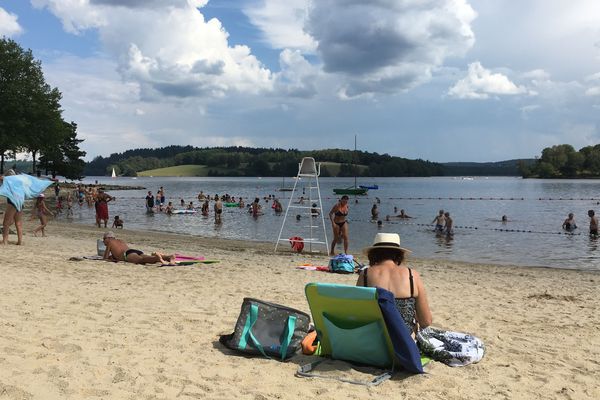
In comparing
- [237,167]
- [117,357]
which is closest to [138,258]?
[117,357]

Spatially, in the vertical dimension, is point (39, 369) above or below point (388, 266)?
below

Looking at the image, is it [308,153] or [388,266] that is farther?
[308,153]

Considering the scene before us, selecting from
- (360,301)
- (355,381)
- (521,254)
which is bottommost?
(521,254)

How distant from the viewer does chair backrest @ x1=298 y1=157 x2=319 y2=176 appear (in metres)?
13.6

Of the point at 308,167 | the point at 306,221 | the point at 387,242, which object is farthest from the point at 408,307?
the point at 306,221

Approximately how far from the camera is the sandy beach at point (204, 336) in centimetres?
422

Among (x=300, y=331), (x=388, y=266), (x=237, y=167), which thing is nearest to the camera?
(x=388, y=266)

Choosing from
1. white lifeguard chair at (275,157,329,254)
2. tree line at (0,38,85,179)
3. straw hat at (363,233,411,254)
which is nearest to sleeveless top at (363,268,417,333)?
straw hat at (363,233,411,254)

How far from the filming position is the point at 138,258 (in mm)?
10578

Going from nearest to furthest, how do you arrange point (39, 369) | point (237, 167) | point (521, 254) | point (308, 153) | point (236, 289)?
1. point (39, 369)
2. point (236, 289)
3. point (521, 254)
4. point (308, 153)
5. point (237, 167)

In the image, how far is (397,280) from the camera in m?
4.65

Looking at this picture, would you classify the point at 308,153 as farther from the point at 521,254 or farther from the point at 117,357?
the point at 117,357

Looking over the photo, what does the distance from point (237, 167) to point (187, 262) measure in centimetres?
17397

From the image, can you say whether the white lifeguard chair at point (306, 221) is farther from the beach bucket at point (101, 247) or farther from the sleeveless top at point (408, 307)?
the sleeveless top at point (408, 307)
